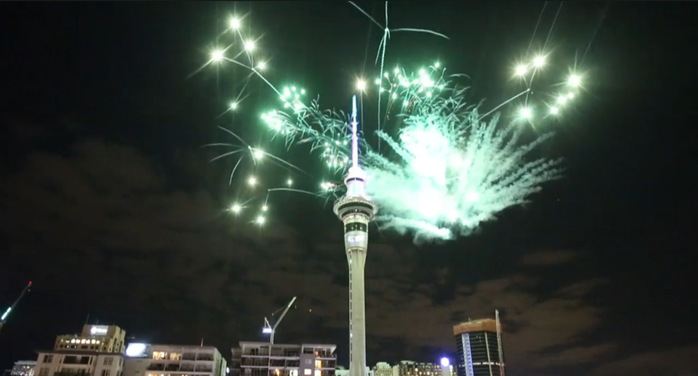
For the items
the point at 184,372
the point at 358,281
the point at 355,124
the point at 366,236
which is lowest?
the point at 184,372

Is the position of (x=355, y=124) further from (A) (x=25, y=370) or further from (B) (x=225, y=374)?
(A) (x=25, y=370)

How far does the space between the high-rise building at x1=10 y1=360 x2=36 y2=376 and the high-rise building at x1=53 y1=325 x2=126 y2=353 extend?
56.7 meters

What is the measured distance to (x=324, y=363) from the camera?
359 feet

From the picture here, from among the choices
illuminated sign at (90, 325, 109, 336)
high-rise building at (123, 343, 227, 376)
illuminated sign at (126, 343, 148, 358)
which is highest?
illuminated sign at (90, 325, 109, 336)

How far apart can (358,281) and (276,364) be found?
27932 mm

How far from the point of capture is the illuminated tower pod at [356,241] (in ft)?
331

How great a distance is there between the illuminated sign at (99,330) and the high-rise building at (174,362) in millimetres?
10348

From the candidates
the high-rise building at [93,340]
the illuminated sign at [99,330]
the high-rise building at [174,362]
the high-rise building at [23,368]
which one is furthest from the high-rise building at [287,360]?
the high-rise building at [23,368]

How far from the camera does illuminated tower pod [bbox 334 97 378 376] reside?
101m

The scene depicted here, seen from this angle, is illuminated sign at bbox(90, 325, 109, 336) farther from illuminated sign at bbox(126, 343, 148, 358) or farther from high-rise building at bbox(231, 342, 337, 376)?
high-rise building at bbox(231, 342, 337, 376)

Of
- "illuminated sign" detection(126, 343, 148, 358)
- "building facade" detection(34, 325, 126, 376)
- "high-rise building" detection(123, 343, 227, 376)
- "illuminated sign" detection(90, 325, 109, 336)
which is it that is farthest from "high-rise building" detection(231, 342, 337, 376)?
"illuminated sign" detection(90, 325, 109, 336)

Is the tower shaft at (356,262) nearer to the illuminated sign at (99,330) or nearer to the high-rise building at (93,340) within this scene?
the high-rise building at (93,340)

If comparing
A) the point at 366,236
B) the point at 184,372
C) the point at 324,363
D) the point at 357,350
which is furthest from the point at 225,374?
the point at 366,236

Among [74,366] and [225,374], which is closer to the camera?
[74,366]
